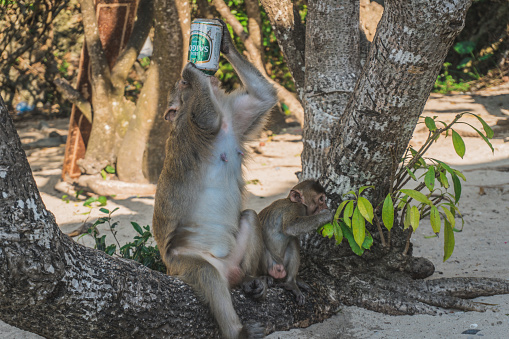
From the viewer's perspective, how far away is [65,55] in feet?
40.7

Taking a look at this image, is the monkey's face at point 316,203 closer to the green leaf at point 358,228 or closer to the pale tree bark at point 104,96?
Result: the green leaf at point 358,228

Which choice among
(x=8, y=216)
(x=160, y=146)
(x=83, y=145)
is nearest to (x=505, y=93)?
(x=160, y=146)

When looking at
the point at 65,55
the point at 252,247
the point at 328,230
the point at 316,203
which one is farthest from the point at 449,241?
the point at 65,55

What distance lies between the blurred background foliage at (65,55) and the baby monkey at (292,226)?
24.2ft

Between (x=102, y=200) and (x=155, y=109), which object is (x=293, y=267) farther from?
(x=155, y=109)

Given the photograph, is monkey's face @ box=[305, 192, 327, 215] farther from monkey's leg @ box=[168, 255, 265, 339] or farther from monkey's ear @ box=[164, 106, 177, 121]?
monkey's ear @ box=[164, 106, 177, 121]

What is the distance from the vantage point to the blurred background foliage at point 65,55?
37.0ft

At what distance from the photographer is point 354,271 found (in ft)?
12.2

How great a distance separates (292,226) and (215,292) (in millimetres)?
781

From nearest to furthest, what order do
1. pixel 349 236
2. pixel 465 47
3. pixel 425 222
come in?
pixel 349 236 → pixel 425 222 → pixel 465 47

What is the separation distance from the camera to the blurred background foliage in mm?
11266

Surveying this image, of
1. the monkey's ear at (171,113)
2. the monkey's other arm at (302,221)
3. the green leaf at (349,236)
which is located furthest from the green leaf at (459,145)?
the monkey's ear at (171,113)

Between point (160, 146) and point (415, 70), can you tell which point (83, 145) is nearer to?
point (160, 146)

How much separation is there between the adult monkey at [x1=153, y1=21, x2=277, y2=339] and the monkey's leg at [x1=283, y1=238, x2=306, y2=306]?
183 mm
